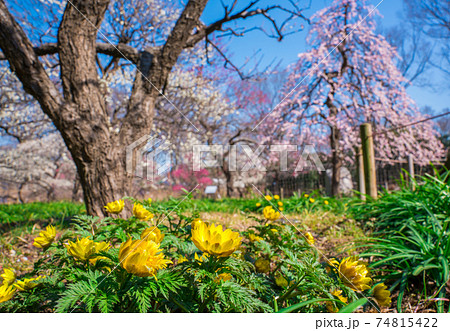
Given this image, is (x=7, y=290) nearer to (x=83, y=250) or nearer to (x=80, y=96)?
(x=83, y=250)

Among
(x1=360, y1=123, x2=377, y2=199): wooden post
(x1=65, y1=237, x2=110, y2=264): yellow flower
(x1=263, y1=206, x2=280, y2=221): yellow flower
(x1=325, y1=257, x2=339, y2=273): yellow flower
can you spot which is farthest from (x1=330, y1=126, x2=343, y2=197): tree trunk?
(x1=65, y1=237, x2=110, y2=264): yellow flower

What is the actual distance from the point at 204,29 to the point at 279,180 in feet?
16.4

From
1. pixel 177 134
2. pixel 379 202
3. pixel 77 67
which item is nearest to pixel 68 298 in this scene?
pixel 77 67

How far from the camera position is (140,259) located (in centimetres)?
59

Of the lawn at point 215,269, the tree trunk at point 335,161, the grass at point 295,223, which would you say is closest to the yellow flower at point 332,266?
the lawn at point 215,269

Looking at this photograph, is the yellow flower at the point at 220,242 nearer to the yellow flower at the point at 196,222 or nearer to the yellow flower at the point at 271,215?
the yellow flower at the point at 196,222

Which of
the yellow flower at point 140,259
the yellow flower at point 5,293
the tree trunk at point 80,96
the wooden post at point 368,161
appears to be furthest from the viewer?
the wooden post at point 368,161

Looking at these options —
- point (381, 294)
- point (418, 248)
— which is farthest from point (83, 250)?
point (418, 248)

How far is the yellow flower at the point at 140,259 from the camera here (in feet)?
1.95

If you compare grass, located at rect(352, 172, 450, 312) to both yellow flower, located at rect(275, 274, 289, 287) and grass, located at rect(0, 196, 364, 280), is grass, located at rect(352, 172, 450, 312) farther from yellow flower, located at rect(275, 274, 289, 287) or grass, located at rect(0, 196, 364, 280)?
yellow flower, located at rect(275, 274, 289, 287)

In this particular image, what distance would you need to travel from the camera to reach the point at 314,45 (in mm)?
5109

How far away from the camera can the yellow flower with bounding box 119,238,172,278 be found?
594mm

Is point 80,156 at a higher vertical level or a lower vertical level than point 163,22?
lower
